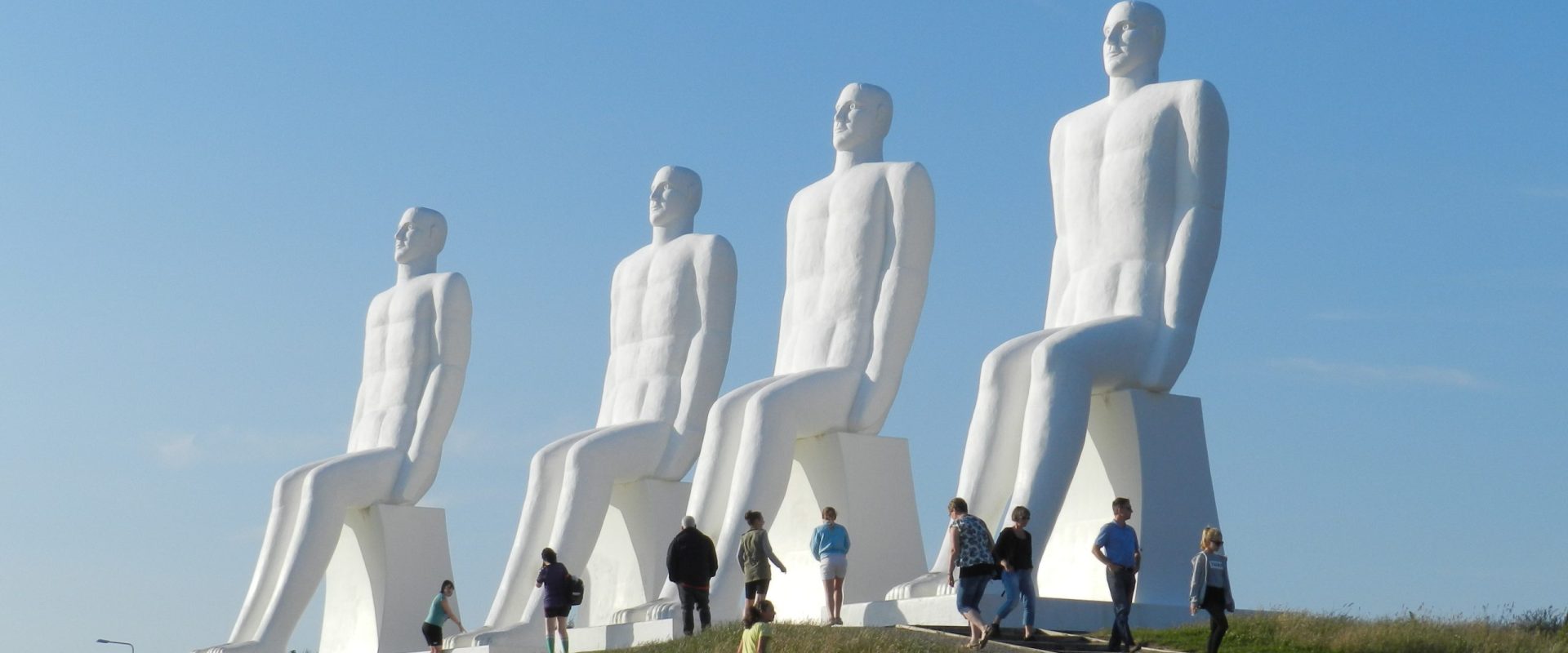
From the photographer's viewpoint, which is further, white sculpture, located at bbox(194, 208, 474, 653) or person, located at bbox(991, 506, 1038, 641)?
white sculpture, located at bbox(194, 208, 474, 653)

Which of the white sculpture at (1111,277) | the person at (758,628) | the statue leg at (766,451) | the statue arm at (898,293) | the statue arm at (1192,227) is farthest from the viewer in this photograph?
the statue arm at (898,293)

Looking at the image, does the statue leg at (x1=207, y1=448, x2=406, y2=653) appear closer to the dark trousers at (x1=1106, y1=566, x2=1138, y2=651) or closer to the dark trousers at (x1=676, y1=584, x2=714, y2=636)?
the dark trousers at (x1=676, y1=584, x2=714, y2=636)

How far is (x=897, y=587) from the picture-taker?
1569cm

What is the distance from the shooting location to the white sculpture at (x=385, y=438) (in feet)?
68.7

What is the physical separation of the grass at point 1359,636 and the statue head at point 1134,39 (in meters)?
4.39

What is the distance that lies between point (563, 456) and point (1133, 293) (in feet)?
18.2

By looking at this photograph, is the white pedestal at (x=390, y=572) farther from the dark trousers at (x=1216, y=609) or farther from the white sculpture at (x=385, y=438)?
the dark trousers at (x=1216, y=609)

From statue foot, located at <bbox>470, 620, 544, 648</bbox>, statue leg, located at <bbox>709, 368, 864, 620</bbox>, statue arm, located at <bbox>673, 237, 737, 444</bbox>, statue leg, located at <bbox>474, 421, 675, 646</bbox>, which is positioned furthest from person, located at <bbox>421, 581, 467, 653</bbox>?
statue arm, located at <bbox>673, 237, 737, 444</bbox>

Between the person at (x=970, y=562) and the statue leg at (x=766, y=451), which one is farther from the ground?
the statue leg at (x=766, y=451)

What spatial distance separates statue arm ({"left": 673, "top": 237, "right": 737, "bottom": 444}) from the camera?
20.0m

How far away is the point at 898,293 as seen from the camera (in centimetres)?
1853

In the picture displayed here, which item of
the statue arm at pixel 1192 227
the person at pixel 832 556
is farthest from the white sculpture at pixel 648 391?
the statue arm at pixel 1192 227

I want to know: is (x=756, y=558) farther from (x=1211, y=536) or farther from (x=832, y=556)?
(x=1211, y=536)

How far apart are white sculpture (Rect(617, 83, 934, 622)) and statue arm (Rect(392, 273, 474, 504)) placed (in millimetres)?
3797
